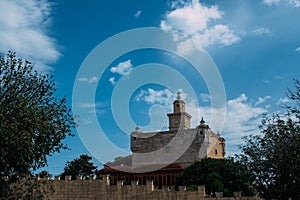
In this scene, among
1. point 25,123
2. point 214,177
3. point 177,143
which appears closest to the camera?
point 25,123

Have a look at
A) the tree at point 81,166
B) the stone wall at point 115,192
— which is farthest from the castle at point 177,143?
the stone wall at point 115,192

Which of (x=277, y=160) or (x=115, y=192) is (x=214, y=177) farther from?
(x=277, y=160)

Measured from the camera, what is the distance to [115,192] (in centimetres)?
2477

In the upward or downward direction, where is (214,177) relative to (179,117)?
downward

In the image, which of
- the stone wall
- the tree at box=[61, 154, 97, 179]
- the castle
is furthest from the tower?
the stone wall

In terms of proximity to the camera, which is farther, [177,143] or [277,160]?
[177,143]

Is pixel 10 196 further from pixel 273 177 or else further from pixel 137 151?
pixel 137 151

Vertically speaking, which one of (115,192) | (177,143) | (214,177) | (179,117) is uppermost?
(179,117)

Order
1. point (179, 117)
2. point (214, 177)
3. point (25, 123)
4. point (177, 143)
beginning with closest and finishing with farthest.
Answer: point (25, 123) < point (214, 177) < point (177, 143) < point (179, 117)

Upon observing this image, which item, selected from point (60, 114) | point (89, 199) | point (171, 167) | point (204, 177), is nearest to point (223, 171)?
point (204, 177)

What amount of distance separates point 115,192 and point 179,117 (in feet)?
123

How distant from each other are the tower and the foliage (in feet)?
67.2

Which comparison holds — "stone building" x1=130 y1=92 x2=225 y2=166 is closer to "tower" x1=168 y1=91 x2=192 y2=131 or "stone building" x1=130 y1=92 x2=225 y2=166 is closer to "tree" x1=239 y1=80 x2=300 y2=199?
"tower" x1=168 y1=91 x2=192 y2=131

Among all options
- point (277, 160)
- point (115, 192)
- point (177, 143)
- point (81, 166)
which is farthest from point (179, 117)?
point (277, 160)
